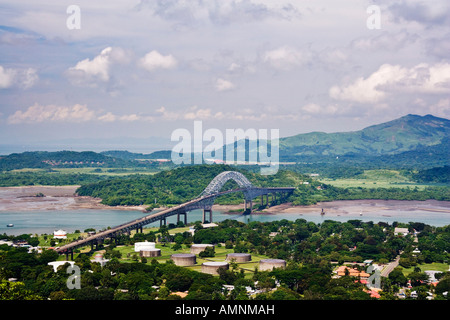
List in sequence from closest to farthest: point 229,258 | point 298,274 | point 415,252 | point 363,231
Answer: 1. point 298,274
2. point 229,258
3. point 415,252
4. point 363,231

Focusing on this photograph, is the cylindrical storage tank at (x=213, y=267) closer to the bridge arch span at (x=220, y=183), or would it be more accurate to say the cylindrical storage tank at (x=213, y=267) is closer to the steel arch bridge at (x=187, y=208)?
the steel arch bridge at (x=187, y=208)

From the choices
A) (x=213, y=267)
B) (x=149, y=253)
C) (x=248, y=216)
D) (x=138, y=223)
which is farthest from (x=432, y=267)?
(x=248, y=216)

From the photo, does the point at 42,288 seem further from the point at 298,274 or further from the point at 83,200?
the point at 83,200

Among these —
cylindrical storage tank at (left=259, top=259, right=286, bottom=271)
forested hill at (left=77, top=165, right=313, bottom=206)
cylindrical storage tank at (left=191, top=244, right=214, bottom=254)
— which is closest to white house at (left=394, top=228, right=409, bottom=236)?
cylindrical storage tank at (left=191, top=244, right=214, bottom=254)

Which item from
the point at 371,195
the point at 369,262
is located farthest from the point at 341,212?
the point at 369,262

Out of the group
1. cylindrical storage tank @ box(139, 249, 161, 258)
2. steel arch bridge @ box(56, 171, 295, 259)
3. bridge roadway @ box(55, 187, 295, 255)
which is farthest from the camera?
steel arch bridge @ box(56, 171, 295, 259)

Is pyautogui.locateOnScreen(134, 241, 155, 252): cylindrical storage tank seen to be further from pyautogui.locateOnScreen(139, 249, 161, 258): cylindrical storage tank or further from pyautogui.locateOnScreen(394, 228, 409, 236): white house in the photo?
pyautogui.locateOnScreen(394, 228, 409, 236): white house

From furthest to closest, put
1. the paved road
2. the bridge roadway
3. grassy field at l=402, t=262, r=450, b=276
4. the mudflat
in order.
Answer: the mudflat
the bridge roadway
grassy field at l=402, t=262, r=450, b=276
the paved road

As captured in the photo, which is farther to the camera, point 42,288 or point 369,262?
point 369,262
